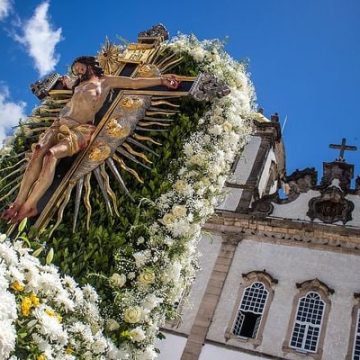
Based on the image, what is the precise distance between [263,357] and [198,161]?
33.6ft

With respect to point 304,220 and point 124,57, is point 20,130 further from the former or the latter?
point 304,220

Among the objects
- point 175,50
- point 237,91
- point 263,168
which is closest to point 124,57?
point 175,50

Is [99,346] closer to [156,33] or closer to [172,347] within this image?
[156,33]

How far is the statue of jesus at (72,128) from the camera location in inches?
228

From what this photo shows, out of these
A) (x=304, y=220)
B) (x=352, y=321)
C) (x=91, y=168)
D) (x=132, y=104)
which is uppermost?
(x=304, y=220)

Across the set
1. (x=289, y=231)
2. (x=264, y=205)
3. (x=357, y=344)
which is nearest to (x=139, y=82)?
(x=357, y=344)

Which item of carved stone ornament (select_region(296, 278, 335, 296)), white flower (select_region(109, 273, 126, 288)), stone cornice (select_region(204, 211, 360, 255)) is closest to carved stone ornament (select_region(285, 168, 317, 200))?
stone cornice (select_region(204, 211, 360, 255))

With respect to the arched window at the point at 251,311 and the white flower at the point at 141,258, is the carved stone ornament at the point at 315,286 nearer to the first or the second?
the arched window at the point at 251,311

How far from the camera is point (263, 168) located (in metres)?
20.4

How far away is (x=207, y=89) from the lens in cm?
666

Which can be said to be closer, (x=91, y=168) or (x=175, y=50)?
(x=91, y=168)

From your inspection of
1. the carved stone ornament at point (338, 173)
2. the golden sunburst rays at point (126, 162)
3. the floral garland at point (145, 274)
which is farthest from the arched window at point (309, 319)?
the golden sunburst rays at point (126, 162)

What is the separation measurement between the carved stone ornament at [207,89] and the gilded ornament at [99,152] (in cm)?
137

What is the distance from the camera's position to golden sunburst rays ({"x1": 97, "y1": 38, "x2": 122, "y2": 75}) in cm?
738
